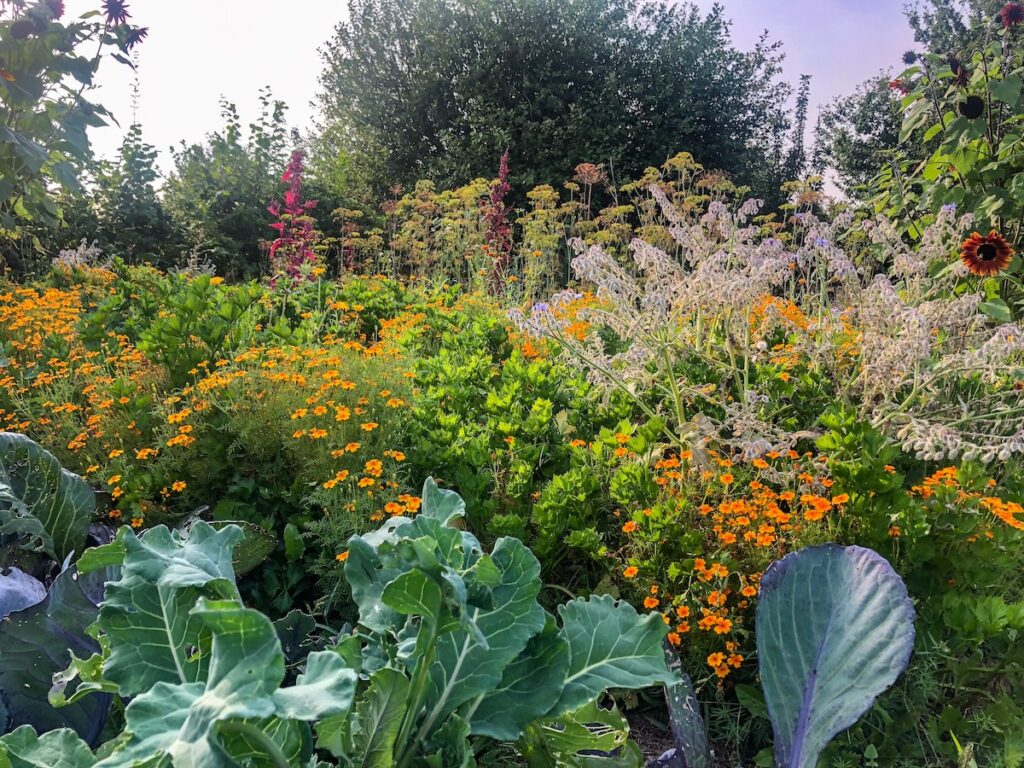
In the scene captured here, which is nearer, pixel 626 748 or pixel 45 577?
pixel 626 748

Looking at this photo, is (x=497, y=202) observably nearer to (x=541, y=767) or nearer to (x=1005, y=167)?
(x=1005, y=167)

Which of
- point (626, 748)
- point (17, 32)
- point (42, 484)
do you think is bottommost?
point (626, 748)

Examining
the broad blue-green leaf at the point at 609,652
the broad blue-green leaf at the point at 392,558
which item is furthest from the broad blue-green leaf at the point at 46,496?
the broad blue-green leaf at the point at 609,652

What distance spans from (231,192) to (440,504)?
382 inches

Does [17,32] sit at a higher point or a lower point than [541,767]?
higher

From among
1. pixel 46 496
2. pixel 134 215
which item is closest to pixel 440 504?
pixel 46 496

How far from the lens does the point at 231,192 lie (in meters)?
9.77

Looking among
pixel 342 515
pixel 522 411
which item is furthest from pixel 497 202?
pixel 342 515

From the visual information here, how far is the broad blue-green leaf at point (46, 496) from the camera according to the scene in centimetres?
179

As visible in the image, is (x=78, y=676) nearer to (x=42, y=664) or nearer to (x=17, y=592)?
(x=42, y=664)

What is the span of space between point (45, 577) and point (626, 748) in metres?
1.47

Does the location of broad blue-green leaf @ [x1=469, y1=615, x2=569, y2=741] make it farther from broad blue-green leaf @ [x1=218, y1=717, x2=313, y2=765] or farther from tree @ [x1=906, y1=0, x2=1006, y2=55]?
tree @ [x1=906, y1=0, x2=1006, y2=55]

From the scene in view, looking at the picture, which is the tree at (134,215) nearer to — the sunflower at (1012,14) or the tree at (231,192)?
the tree at (231,192)

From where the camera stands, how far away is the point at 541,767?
4.18 ft
